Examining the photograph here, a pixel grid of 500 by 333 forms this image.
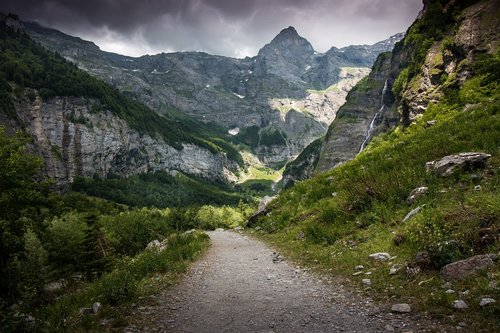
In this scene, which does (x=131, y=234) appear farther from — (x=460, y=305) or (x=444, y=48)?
(x=460, y=305)

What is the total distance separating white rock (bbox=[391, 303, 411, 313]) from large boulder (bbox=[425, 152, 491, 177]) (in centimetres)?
1055

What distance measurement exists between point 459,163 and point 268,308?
12708mm

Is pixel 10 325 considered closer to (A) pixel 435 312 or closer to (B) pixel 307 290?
(B) pixel 307 290

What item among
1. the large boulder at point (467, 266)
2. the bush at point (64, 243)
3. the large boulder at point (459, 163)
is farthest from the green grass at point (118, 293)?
the bush at point (64, 243)

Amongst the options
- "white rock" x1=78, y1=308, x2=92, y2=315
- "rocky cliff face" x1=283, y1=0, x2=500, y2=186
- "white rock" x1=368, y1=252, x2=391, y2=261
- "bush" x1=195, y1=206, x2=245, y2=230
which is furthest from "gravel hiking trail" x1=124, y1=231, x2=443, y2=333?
"bush" x1=195, y1=206, x2=245, y2=230

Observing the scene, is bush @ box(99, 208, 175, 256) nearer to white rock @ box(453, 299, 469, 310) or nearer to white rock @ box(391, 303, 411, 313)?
white rock @ box(391, 303, 411, 313)

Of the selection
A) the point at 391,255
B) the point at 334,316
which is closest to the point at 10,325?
the point at 334,316

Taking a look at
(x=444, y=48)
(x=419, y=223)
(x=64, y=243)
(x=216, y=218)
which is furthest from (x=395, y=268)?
(x=216, y=218)

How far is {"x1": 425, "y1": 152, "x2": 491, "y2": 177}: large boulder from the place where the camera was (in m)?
16.5

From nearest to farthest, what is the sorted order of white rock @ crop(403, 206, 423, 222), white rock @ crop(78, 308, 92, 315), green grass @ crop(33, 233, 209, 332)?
green grass @ crop(33, 233, 209, 332)
white rock @ crop(78, 308, 92, 315)
white rock @ crop(403, 206, 423, 222)

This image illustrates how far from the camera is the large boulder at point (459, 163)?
16484 millimetres

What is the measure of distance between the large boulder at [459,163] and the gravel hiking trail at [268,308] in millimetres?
8997

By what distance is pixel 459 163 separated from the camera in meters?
16.9

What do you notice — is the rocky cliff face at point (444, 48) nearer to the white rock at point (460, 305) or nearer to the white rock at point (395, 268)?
the white rock at point (395, 268)
